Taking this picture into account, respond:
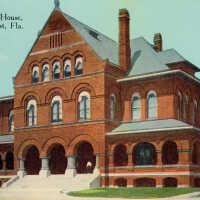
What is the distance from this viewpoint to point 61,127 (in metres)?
39.0

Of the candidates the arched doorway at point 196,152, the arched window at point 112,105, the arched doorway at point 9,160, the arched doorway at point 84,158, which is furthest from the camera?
the arched doorway at point 9,160

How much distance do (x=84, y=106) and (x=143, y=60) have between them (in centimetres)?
689

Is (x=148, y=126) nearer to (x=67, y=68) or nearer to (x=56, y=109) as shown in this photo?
(x=56, y=109)

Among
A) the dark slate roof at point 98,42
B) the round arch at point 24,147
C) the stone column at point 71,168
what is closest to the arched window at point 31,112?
the round arch at point 24,147

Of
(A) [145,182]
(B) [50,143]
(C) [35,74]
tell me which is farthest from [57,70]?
(A) [145,182]

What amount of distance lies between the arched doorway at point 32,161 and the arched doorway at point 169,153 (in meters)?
12.1

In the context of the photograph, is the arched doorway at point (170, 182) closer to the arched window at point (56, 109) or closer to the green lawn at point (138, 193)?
the green lawn at point (138, 193)

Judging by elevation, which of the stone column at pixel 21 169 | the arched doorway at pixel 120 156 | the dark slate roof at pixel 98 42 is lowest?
the stone column at pixel 21 169

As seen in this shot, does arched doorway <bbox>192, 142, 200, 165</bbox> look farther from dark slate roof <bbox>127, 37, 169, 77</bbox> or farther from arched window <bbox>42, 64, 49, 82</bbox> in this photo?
arched window <bbox>42, 64, 49, 82</bbox>

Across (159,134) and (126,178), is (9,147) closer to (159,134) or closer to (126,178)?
(126,178)

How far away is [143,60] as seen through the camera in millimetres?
40719

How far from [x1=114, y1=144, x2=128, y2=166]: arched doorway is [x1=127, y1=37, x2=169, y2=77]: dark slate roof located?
6.37 meters

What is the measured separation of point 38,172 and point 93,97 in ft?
32.1

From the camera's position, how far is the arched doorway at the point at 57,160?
41.6 m
